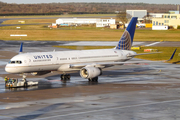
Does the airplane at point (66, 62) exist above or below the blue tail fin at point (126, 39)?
below

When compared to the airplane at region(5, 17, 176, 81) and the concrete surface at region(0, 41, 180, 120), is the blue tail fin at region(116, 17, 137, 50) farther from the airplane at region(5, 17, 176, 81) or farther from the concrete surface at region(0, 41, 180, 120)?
the concrete surface at region(0, 41, 180, 120)

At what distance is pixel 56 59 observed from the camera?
44.4m

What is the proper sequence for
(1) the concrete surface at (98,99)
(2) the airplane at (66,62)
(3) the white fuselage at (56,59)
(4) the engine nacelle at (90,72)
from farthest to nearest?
(4) the engine nacelle at (90,72)
(2) the airplane at (66,62)
(3) the white fuselage at (56,59)
(1) the concrete surface at (98,99)

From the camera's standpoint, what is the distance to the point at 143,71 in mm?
55875

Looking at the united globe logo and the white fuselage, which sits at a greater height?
the united globe logo

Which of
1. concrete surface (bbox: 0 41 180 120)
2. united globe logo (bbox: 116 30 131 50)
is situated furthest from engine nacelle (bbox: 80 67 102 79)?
united globe logo (bbox: 116 30 131 50)

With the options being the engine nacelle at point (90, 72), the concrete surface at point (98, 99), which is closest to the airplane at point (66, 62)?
the engine nacelle at point (90, 72)

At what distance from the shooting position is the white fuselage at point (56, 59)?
41812 mm

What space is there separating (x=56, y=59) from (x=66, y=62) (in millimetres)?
1704

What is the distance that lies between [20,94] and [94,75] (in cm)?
1149

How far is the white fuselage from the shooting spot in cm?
4181

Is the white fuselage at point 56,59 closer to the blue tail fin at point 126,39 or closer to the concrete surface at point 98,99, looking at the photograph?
the blue tail fin at point 126,39

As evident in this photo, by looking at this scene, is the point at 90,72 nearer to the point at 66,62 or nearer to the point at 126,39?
the point at 66,62

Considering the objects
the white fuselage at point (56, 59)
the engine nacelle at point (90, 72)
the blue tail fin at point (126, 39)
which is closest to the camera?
the white fuselage at point (56, 59)
